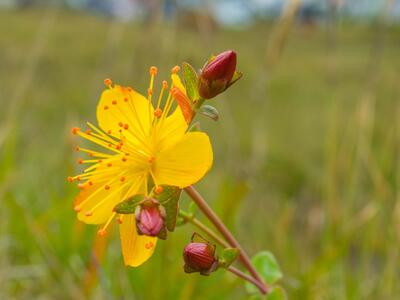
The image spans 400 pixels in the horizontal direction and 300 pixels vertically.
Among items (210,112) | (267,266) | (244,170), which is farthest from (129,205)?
(244,170)

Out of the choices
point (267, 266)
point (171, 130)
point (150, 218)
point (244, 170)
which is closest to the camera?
point (150, 218)

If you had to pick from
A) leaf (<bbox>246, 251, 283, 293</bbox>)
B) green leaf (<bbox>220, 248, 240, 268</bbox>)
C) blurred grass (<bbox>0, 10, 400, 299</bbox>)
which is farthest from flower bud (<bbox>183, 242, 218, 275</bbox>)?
blurred grass (<bbox>0, 10, 400, 299</bbox>)

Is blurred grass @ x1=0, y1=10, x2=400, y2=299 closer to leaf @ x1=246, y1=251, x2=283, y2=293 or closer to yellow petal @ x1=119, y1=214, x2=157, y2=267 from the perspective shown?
leaf @ x1=246, y1=251, x2=283, y2=293

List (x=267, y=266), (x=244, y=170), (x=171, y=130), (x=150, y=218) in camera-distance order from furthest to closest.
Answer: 1. (x=244, y=170)
2. (x=267, y=266)
3. (x=171, y=130)
4. (x=150, y=218)

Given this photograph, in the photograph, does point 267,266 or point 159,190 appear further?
point 267,266

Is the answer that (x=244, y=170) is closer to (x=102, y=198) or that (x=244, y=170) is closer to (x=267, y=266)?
(x=267, y=266)

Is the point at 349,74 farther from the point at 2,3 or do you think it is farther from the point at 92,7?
the point at 92,7
